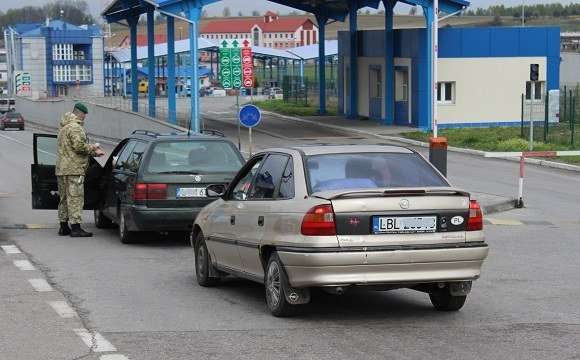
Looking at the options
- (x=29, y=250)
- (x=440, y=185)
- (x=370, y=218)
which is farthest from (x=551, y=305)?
(x=29, y=250)

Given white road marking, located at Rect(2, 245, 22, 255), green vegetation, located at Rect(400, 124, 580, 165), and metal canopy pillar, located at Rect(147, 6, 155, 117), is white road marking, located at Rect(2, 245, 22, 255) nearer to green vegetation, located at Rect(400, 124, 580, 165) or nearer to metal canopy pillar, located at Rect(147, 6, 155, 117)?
green vegetation, located at Rect(400, 124, 580, 165)

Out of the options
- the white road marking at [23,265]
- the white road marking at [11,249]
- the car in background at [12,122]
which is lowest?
the car in background at [12,122]

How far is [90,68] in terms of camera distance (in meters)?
131

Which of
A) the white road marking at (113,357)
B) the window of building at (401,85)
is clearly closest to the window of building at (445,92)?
the window of building at (401,85)

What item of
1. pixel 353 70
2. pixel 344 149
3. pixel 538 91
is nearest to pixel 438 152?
pixel 344 149

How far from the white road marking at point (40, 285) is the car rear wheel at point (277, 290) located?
270cm

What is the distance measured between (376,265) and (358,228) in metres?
0.33

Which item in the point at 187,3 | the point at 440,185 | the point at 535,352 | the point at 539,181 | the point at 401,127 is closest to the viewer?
the point at 535,352

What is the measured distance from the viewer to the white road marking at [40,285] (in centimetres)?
1156

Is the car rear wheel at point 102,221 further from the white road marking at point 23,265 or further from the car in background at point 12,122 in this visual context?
the car in background at point 12,122

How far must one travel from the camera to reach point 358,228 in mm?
9266

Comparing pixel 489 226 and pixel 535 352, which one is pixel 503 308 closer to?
pixel 535 352

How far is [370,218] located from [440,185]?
0.98m

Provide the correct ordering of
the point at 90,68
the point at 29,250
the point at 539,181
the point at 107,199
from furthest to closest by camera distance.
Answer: the point at 90,68, the point at 539,181, the point at 107,199, the point at 29,250
